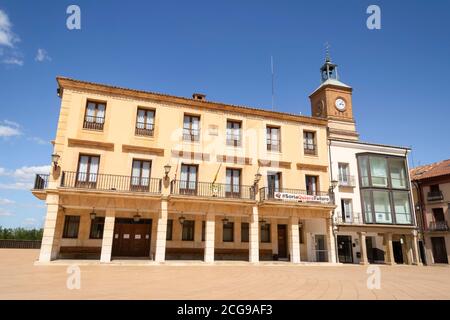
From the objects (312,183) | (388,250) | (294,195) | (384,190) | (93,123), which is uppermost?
(93,123)

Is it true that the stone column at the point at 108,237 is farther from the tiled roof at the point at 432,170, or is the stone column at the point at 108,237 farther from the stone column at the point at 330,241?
the tiled roof at the point at 432,170

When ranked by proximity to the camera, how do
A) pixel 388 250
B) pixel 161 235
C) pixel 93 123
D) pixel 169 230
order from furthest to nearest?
pixel 388 250
pixel 169 230
pixel 93 123
pixel 161 235

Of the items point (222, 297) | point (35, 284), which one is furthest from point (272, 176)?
point (35, 284)

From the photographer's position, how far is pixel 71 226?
1811cm

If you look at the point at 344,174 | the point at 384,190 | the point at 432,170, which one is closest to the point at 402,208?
the point at 384,190

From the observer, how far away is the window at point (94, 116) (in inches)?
705

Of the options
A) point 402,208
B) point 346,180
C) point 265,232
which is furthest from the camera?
point 402,208

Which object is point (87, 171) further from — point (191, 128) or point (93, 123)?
point (191, 128)

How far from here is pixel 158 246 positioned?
1684 centimetres

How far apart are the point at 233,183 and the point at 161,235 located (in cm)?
584

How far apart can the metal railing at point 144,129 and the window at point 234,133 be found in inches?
207

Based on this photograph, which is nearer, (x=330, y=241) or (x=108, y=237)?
(x=108, y=237)
